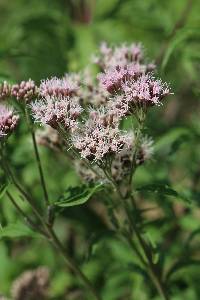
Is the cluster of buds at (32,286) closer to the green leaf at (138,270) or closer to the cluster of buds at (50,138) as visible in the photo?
the green leaf at (138,270)

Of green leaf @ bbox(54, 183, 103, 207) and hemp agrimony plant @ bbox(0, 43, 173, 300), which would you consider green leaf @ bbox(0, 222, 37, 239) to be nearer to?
hemp agrimony plant @ bbox(0, 43, 173, 300)

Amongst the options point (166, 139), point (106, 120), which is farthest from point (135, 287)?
point (106, 120)

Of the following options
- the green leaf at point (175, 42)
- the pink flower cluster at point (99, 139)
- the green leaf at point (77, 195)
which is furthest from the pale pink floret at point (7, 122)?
the green leaf at point (175, 42)

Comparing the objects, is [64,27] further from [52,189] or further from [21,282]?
[21,282]

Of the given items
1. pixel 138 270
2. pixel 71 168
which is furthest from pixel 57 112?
pixel 71 168

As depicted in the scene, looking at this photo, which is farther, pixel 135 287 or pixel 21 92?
pixel 135 287

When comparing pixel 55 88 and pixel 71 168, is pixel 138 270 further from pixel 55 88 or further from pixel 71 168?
pixel 55 88
